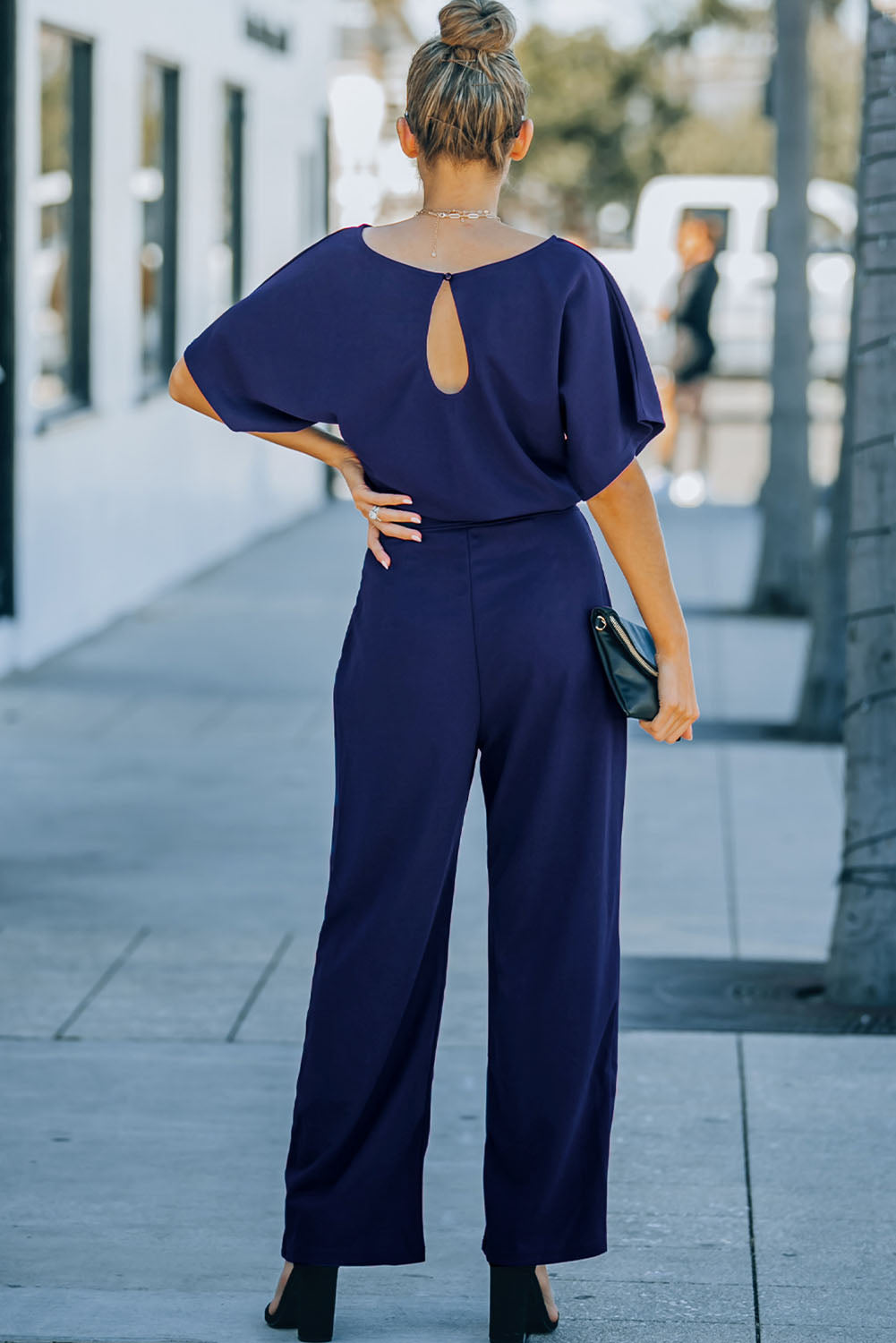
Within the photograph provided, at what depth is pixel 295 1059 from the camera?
460cm

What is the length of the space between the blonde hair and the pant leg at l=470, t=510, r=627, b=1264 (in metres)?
0.54

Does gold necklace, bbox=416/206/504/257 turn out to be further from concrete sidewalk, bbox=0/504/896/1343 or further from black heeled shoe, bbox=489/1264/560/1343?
concrete sidewalk, bbox=0/504/896/1343

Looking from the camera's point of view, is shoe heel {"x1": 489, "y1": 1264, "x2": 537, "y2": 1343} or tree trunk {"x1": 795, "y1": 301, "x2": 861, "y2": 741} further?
tree trunk {"x1": 795, "y1": 301, "x2": 861, "y2": 741}

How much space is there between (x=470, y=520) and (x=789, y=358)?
8.72 m

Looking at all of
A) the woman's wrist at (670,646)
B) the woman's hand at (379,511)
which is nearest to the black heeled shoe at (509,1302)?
the woman's wrist at (670,646)

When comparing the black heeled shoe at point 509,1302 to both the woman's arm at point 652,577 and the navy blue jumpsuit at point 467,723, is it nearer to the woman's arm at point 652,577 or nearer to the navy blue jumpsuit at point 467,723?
the navy blue jumpsuit at point 467,723

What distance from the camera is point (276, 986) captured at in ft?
16.9

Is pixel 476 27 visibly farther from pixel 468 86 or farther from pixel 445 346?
pixel 445 346

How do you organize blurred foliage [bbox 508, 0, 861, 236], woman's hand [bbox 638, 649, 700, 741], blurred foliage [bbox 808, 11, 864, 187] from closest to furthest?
woman's hand [bbox 638, 649, 700, 741] < blurred foliage [bbox 508, 0, 861, 236] < blurred foliage [bbox 808, 11, 864, 187]

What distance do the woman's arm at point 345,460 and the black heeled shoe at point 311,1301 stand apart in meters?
1.05

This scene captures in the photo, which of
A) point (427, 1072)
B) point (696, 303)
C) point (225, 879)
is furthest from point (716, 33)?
point (427, 1072)

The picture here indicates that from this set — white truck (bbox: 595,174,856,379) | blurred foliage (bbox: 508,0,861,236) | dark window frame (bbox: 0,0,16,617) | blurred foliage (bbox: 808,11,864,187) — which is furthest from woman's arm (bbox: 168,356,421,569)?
blurred foliage (bbox: 808,11,864,187)

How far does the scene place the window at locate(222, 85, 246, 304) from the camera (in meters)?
15.5

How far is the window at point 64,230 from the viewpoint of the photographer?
10602 millimetres
